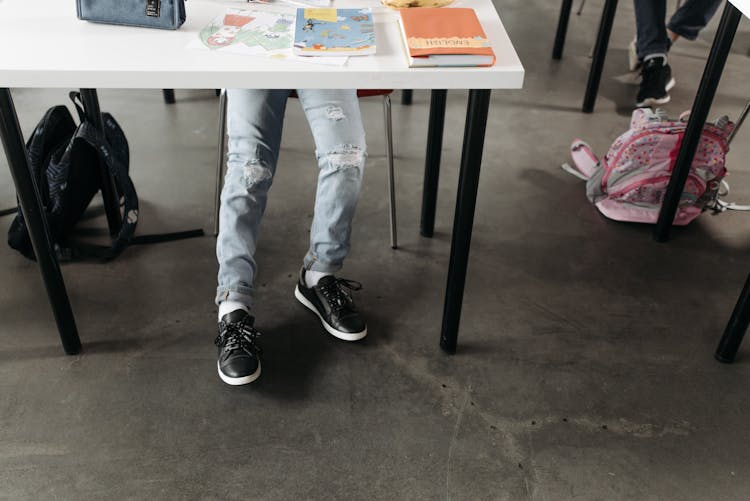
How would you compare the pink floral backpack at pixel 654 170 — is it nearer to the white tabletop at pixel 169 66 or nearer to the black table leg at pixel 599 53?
the black table leg at pixel 599 53

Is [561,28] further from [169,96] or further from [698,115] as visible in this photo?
[169,96]

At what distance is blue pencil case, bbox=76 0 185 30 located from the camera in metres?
1.25

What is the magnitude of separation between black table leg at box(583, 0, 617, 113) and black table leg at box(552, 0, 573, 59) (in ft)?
1.39

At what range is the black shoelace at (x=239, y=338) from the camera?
154 cm

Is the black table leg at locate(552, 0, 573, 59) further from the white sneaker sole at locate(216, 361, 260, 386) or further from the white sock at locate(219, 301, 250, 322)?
the white sneaker sole at locate(216, 361, 260, 386)

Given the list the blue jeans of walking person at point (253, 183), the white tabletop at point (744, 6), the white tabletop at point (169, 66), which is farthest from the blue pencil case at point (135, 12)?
the white tabletop at point (744, 6)

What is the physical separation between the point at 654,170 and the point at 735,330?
63cm

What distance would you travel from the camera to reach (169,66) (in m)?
1.17

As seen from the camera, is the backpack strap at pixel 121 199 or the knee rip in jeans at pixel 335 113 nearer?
the knee rip in jeans at pixel 335 113

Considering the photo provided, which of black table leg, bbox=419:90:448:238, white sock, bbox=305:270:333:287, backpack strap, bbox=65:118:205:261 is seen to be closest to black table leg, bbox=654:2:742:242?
black table leg, bbox=419:90:448:238

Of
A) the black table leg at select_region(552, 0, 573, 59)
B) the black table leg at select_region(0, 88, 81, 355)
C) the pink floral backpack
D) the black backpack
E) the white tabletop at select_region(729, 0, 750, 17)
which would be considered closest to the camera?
the black table leg at select_region(0, 88, 81, 355)

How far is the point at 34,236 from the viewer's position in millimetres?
1420

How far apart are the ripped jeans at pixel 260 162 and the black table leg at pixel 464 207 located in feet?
0.93

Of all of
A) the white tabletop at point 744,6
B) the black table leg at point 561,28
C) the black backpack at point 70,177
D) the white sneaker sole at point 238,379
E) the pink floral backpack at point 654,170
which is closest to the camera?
the white tabletop at point 744,6
